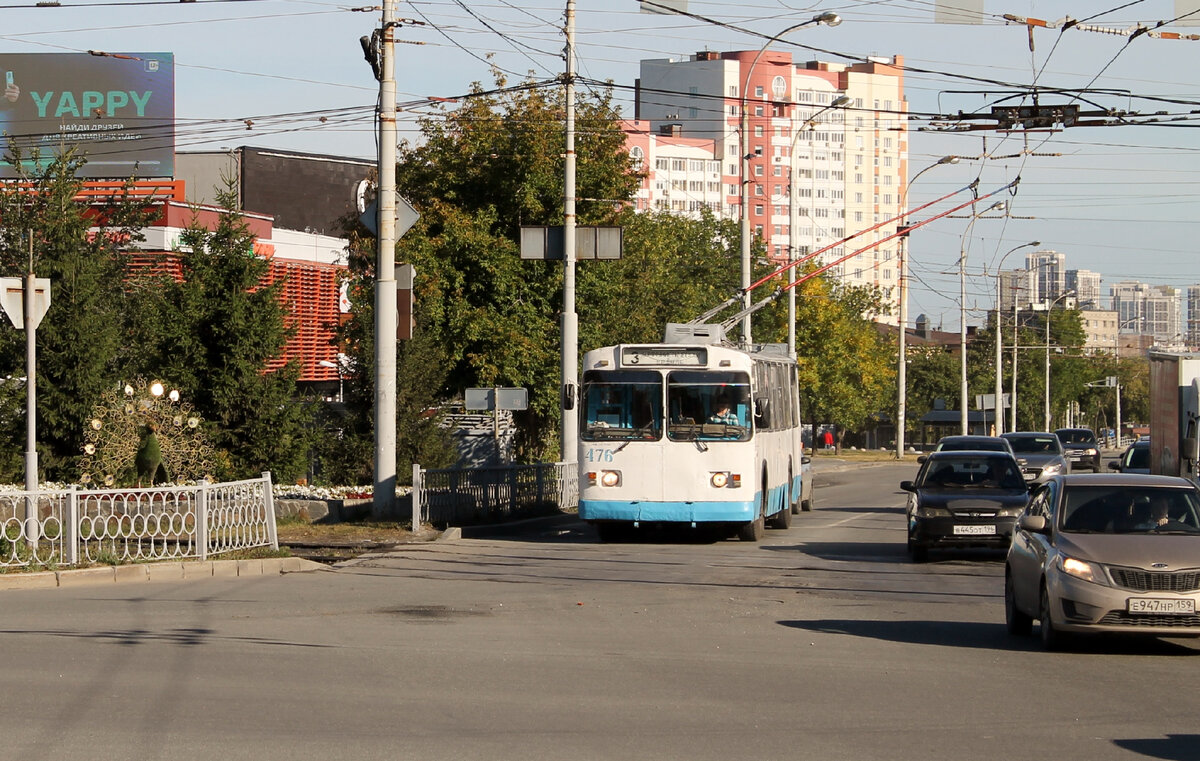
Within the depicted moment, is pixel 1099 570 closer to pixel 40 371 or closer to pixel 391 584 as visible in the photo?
pixel 391 584

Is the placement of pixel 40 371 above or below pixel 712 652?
above

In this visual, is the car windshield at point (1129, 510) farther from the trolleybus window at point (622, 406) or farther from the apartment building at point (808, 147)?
the apartment building at point (808, 147)

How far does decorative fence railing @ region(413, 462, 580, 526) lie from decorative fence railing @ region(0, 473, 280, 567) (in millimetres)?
5070

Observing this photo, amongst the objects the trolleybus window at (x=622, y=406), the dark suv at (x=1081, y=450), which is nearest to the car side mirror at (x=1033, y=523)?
the trolleybus window at (x=622, y=406)

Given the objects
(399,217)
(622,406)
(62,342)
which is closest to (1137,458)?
(622,406)

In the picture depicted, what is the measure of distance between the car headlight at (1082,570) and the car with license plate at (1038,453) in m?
25.5

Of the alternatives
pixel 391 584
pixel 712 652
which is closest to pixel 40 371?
pixel 391 584

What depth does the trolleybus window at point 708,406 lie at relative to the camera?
23.3 m

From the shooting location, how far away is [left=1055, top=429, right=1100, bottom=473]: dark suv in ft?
185

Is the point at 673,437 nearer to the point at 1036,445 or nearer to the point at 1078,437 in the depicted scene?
the point at 1036,445

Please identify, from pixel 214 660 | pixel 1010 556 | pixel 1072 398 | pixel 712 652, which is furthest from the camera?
pixel 1072 398

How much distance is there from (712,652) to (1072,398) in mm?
103869

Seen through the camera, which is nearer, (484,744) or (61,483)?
(484,744)

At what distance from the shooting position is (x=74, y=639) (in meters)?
11.7
